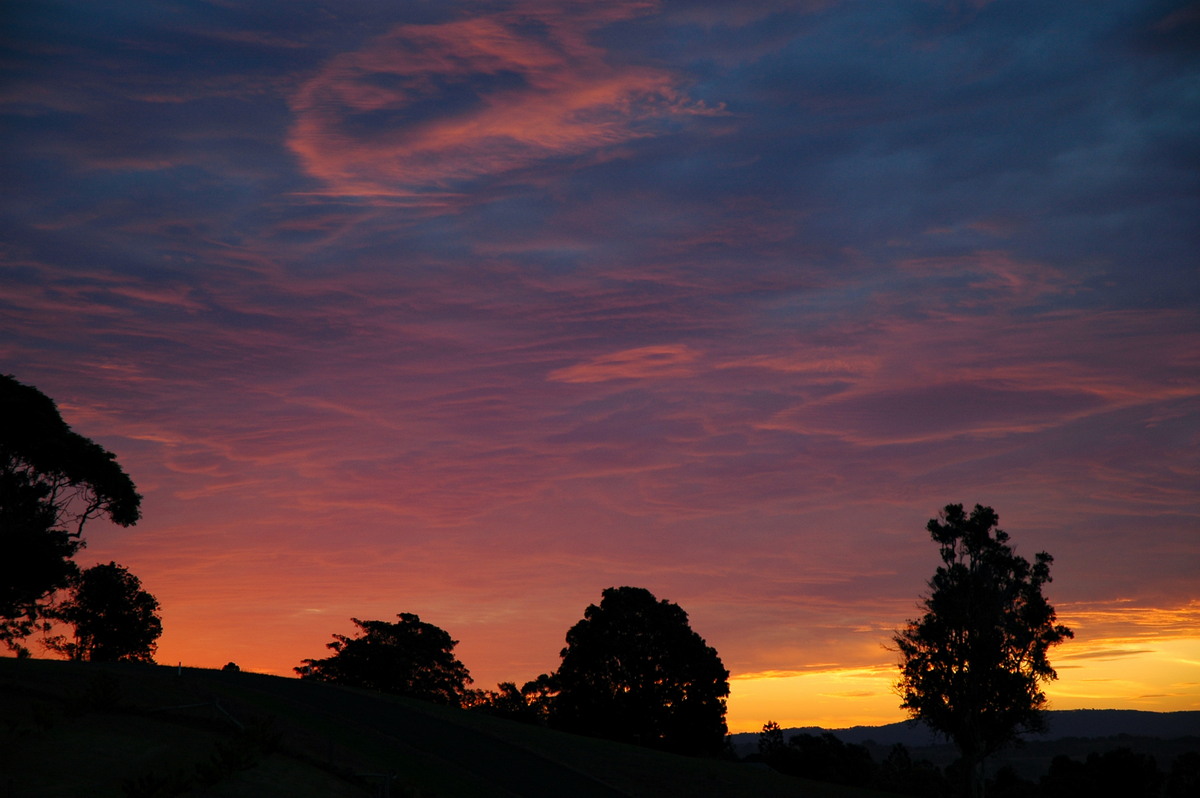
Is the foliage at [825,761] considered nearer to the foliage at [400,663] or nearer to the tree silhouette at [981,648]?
the tree silhouette at [981,648]

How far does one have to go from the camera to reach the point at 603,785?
4381 cm

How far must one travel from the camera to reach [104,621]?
99.8 metres

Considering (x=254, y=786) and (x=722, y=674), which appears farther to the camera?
(x=722, y=674)

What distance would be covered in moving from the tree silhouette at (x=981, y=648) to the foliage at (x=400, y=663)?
53.7 metres

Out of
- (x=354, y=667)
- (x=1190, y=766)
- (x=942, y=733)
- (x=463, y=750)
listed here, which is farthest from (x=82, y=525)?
(x=1190, y=766)

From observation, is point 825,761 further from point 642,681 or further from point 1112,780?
point 1112,780

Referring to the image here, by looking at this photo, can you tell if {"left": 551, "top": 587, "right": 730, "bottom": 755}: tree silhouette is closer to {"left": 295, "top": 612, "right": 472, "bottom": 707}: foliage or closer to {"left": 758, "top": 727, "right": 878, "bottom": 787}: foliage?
{"left": 758, "top": 727, "right": 878, "bottom": 787}: foliage

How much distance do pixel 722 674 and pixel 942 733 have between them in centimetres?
2465

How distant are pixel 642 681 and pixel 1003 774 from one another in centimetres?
4054

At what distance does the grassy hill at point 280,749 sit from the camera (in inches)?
1211

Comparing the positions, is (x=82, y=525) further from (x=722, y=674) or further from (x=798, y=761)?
(x=798, y=761)

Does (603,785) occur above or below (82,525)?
below

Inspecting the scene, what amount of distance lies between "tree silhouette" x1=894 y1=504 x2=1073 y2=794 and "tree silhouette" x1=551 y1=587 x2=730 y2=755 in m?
22.6

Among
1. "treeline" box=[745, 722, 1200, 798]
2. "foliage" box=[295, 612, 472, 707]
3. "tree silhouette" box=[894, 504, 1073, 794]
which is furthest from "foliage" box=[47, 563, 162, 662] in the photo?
"tree silhouette" box=[894, 504, 1073, 794]
